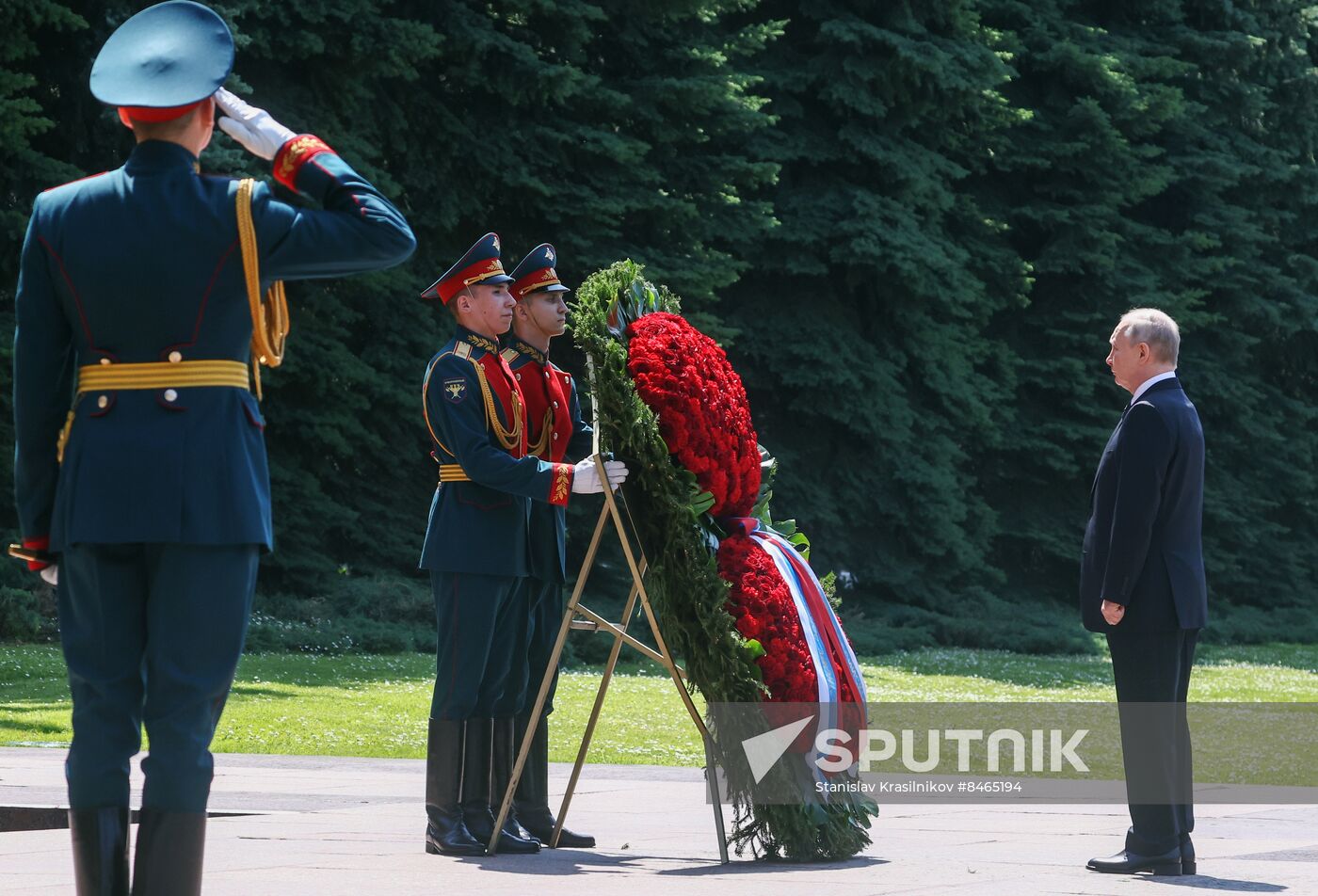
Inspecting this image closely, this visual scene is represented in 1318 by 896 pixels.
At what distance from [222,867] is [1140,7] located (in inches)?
1173

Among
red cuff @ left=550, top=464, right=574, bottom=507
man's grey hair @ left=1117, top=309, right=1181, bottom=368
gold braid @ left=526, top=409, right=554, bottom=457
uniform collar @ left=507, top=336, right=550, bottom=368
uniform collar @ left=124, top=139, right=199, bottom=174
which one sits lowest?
red cuff @ left=550, top=464, right=574, bottom=507

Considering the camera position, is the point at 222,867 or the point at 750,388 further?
the point at 750,388

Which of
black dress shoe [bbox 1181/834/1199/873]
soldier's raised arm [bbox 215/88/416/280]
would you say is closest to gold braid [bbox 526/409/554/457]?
black dress shoe [bbox 1181/834/1199/873]

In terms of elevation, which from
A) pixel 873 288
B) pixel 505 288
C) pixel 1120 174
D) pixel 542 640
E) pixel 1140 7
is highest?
pixel 1140 7

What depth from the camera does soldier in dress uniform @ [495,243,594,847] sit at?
675cm

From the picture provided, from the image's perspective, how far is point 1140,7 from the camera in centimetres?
3241

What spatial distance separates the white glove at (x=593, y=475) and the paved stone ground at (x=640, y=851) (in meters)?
1.26

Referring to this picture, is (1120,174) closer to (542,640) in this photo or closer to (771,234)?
(771,234)

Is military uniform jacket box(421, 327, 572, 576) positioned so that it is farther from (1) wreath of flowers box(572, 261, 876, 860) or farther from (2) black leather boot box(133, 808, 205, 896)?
(2) black leather boot box(133, 808, 205, 896)

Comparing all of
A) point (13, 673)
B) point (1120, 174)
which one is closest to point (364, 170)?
point (13, 673)

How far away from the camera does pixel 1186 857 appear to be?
6.12 meters

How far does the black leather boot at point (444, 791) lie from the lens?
20.8 feet

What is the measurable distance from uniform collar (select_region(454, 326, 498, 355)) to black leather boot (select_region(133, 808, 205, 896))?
121 inches

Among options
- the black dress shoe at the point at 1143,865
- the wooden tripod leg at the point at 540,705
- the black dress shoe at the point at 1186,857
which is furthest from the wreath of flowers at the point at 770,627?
the black dress shoe at the point at 1186,857
